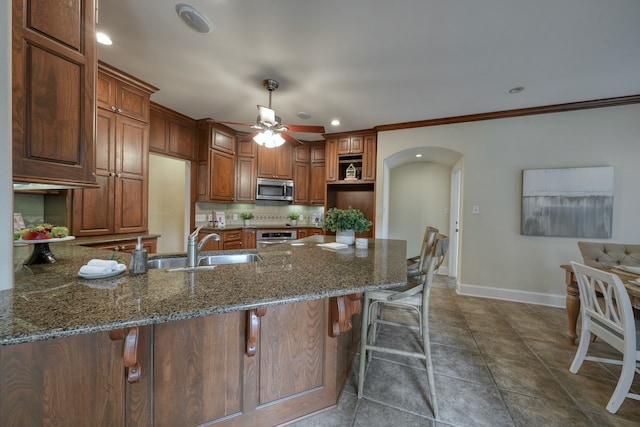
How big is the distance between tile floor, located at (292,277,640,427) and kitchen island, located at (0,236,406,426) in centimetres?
30

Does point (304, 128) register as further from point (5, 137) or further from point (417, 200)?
point (417, 200)

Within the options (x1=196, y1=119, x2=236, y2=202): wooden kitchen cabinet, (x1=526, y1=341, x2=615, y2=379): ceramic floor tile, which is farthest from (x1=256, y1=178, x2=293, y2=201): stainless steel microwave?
(x1=526, y1=341, x2=615, y2=379): ceramic floor tile

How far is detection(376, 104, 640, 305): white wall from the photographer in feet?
9.23

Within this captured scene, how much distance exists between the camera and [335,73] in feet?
7.97

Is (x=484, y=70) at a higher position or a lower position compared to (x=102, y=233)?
higher

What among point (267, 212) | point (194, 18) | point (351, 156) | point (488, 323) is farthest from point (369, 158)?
point (194, 18)

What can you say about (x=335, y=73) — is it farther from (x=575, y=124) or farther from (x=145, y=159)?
(x=575, y=124)

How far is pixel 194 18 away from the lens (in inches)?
67.8

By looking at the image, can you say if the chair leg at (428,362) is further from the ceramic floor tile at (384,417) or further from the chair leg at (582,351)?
the chair leg at (582,351)

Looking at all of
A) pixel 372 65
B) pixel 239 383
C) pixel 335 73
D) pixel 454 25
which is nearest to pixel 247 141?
pixel 335 73

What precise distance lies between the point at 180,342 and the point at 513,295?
391 centimetres

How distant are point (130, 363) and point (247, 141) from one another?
13.5 feet

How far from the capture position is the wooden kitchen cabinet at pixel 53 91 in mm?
914

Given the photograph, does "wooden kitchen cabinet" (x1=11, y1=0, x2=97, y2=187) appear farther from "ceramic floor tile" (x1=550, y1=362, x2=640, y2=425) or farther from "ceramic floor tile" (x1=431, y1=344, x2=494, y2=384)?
"ceramic floor tile" (x1=550, y1=362, x2=640, y2=425)
